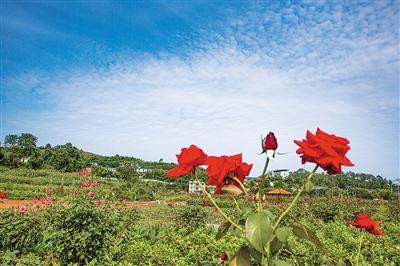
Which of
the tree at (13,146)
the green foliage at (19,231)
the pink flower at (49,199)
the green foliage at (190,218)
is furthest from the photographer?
the tree at (13,146)

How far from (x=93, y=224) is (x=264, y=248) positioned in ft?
14.9

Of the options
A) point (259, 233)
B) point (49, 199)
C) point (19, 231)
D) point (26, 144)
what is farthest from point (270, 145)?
point (26, 144)

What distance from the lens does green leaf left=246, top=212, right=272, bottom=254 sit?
960 millimetres

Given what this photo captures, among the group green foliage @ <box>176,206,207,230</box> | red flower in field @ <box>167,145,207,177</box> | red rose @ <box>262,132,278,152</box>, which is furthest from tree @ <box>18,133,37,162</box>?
red rose @ <box>262,132,278,152</box>

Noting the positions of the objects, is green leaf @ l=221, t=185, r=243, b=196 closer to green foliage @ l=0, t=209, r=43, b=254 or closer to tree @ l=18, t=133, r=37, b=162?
green foliage @ l=0, t=209, r=43, b=254

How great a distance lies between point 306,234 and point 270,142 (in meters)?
0.30

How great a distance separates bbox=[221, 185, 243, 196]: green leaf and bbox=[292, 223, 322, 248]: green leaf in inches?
8.4

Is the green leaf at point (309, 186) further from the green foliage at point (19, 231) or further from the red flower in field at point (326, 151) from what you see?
the green foliage at point (19, 231)

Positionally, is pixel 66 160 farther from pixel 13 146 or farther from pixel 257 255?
pixel 257 255

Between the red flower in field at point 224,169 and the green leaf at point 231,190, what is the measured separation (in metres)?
0.01

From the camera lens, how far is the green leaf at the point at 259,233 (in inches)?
37.8

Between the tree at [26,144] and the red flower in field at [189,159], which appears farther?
the tree at [26,144]

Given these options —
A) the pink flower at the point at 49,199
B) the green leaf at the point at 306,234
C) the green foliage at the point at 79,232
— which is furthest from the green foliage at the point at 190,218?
the green leaf at the point at 306,234

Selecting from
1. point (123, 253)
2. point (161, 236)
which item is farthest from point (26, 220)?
point (161, 236)
